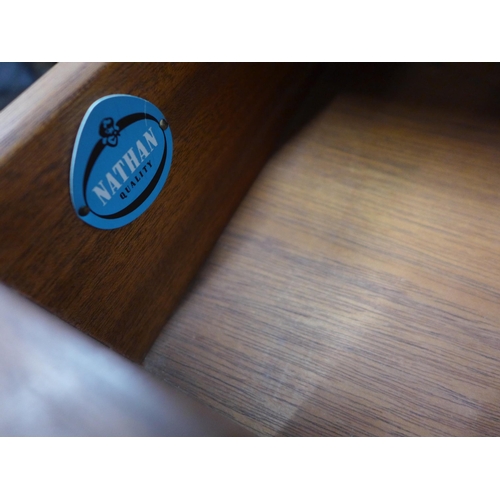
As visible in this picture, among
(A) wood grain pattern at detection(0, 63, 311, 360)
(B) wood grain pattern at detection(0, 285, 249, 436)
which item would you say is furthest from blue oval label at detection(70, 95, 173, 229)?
(B) wood grain pattern at detection(0, 285, 249, 436)

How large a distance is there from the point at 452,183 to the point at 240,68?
0.40 m

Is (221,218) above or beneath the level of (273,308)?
above

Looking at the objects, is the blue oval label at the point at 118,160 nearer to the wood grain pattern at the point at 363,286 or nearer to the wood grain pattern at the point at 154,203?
the wood grain pattern at the point at 154,203

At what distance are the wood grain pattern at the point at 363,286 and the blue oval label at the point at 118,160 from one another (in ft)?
0.78

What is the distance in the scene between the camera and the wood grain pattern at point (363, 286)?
24.8 inches

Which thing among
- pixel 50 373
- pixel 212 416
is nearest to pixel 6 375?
pixel 50 373

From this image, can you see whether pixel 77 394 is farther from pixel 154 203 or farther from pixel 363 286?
pixel 363 286

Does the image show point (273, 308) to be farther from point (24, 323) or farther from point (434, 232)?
point (24, 323)

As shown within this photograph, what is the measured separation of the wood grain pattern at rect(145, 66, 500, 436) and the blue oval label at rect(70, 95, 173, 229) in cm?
24

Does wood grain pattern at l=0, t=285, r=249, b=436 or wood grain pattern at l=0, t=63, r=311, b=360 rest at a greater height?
wood grain pattern at l=0, t=63, r=311, b=360

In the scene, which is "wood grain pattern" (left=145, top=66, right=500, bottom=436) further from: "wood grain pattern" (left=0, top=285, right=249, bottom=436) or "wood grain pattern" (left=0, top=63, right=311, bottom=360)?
"wood grain pattern" (left=0, top=285, right=249, bottom=436)

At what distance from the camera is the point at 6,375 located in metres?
0.37

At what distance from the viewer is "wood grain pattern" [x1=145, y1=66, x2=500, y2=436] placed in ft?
2.07

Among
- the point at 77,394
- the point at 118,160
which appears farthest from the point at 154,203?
the point at 77,394
